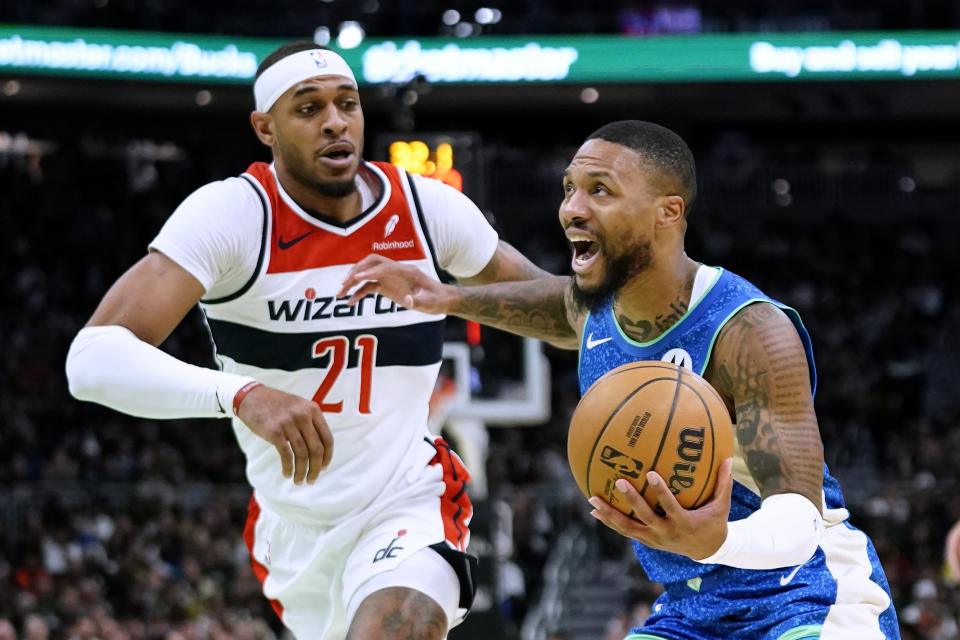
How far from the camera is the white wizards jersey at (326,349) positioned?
483 cm

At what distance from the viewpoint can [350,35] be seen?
2164 centimetres

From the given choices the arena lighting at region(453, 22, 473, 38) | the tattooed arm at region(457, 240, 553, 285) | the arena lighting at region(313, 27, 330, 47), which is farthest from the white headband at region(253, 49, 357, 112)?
the arena lighting at region(453, 22, 473, 38)

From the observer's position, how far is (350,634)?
443 cm

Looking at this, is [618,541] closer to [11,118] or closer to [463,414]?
[463,414]

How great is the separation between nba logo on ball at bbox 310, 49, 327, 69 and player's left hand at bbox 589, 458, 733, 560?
221 centimetres

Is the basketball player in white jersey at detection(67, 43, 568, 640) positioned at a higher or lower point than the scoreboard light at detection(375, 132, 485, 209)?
lower

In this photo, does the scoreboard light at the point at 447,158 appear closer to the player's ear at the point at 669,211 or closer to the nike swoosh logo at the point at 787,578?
the player's ear at the point at 669,211

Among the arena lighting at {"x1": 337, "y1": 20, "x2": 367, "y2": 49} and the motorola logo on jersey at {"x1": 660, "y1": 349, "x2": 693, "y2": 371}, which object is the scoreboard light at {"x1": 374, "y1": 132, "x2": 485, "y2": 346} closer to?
the motorola logo on jersey at {"x1": 660, "y1": 349, "x2": 693, "y2": 371}

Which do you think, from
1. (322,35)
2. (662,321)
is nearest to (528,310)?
(662,321)

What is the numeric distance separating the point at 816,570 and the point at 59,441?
16.4m

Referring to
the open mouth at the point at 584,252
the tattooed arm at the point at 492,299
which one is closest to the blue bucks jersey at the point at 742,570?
the open mouth at the point at 584,252

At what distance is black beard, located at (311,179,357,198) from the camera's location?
490 centimetres

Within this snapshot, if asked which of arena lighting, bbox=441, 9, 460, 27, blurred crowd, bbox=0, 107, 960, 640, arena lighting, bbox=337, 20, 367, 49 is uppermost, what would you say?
arena lighting, bbox=441, 9, 460, 27

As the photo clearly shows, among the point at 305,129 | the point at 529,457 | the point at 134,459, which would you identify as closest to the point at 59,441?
the point at 134,459
